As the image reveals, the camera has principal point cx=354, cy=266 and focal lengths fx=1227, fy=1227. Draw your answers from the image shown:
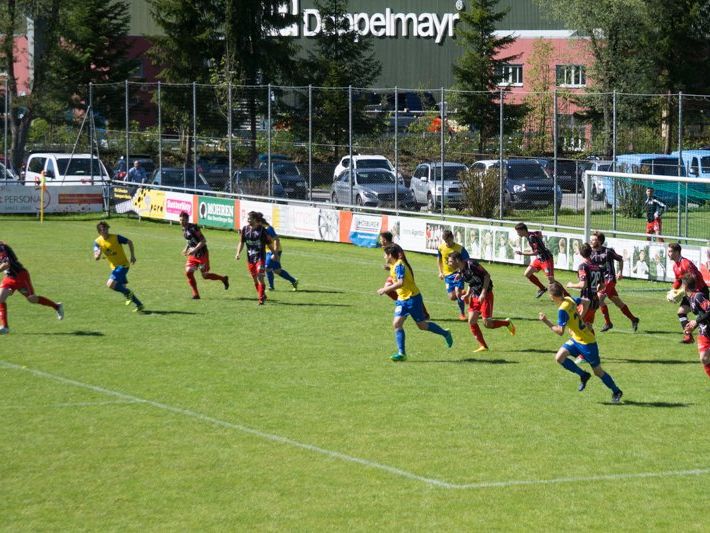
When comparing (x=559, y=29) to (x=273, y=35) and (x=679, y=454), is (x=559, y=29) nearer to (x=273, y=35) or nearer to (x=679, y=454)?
(x=273, y=35)

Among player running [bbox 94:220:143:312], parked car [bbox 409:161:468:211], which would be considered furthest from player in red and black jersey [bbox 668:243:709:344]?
parked car [bbox 409:161:468:211]

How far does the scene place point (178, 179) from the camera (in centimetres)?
4559

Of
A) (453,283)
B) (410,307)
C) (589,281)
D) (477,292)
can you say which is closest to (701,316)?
(589,281)

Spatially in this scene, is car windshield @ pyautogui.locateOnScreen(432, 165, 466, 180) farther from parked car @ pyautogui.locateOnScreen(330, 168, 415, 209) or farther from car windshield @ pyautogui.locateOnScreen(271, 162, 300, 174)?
car windshield @ pyautogui.locateOnScreen(271, 162, 300, 174)

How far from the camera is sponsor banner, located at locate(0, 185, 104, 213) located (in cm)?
4672

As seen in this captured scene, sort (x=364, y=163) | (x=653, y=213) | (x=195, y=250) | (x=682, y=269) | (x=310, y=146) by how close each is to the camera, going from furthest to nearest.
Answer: (x=364, y=163), (x=310, y=146), (x=653, y=213), (x=195, y=250), (x=682, y=269)

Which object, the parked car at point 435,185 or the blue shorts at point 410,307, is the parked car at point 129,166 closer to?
the parked car at point 435,185

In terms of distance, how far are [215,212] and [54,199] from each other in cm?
781

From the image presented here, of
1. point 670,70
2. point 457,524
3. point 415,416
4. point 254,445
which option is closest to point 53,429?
point 254,445

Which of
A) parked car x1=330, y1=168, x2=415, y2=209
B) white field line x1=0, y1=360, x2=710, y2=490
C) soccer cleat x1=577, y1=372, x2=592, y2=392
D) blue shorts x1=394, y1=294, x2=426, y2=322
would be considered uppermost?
parked car x1=330, y1=168, x2=415, y2=209

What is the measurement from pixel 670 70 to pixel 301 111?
2936cm

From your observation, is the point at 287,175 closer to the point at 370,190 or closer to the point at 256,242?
the point at 370,190

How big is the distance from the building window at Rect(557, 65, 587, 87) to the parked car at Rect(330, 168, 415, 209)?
2523cm

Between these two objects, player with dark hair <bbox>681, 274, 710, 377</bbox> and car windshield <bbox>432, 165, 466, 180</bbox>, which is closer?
player with dark hair <bbox>681, 274, 710, 377</bbox>
